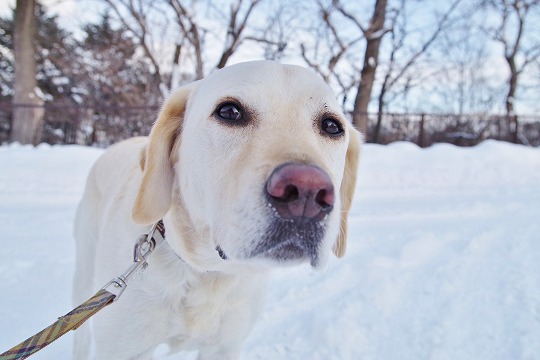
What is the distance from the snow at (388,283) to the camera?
7.49 feet

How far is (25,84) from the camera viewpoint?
37.9 feet

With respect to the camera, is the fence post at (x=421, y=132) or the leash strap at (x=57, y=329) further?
the fence post at (x=421, y=132)

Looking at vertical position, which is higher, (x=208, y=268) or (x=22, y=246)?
(x=208, y=268)

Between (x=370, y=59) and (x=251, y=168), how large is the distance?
40.5 feet

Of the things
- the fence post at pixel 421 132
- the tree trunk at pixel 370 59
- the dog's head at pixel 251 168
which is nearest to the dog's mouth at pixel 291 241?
the dog's head at pixel 251 168

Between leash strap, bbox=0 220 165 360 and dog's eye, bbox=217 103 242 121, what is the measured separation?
606 mm

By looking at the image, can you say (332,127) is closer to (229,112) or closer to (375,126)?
(229,112)

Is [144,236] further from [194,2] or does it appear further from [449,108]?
[449,108]

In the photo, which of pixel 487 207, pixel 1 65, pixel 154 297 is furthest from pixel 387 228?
pixel 1 65

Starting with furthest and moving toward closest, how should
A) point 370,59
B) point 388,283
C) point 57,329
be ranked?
point 370,59
point 388,283
point 57,329

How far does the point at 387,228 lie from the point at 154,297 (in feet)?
11.2

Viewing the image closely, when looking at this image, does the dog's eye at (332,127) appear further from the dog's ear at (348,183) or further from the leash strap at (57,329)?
the leash strap at (57,329)

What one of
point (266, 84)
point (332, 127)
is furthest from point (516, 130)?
point (266, 84)

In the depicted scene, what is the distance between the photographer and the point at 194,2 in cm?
1242
